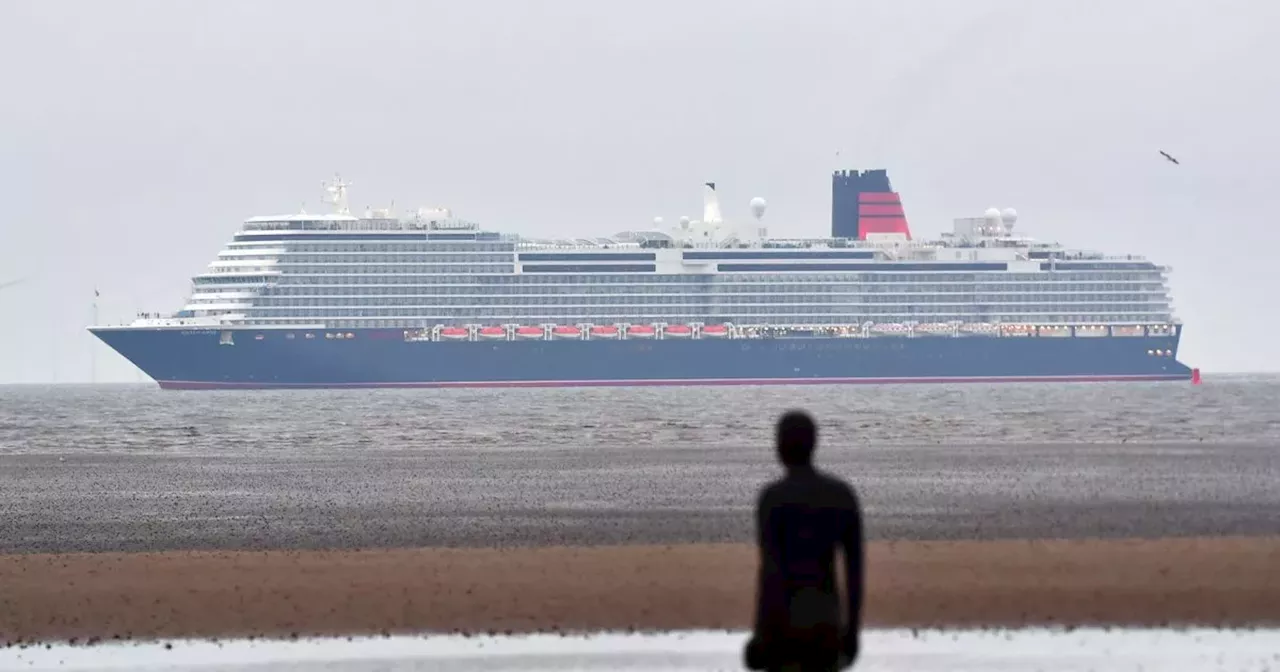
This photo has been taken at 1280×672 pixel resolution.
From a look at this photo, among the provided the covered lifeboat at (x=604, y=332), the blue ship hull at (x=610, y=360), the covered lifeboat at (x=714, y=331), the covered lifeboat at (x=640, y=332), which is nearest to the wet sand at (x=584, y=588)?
the blue ship hull at (x=610, y=360)

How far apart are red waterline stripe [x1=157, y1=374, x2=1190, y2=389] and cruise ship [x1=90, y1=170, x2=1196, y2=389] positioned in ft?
0.46

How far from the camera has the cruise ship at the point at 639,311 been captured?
110 m

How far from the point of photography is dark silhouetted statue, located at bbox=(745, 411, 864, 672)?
8039 mm

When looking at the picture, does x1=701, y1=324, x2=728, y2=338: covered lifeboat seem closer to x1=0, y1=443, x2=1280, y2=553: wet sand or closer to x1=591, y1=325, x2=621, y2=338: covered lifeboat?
x1=591, y1=325, x2=621, y2=338: covered lifeboat

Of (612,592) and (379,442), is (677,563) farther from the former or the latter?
(379,442)

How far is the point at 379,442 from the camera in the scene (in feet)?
166

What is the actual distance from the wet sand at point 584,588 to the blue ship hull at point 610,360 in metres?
87.0

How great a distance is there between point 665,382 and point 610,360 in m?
3.22

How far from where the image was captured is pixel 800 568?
26.6ft

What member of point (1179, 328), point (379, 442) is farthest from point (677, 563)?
point (1179, 328)

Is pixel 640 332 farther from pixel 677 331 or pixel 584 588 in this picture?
pixel 584 588

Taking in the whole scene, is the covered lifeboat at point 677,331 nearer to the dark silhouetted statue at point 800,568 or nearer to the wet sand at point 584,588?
the wet sand at point 584,588

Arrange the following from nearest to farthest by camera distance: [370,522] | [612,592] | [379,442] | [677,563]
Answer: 1. [612,592]
2. [677,563]
3. [370,522]
4. [379,442]

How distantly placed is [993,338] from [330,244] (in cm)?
3711
